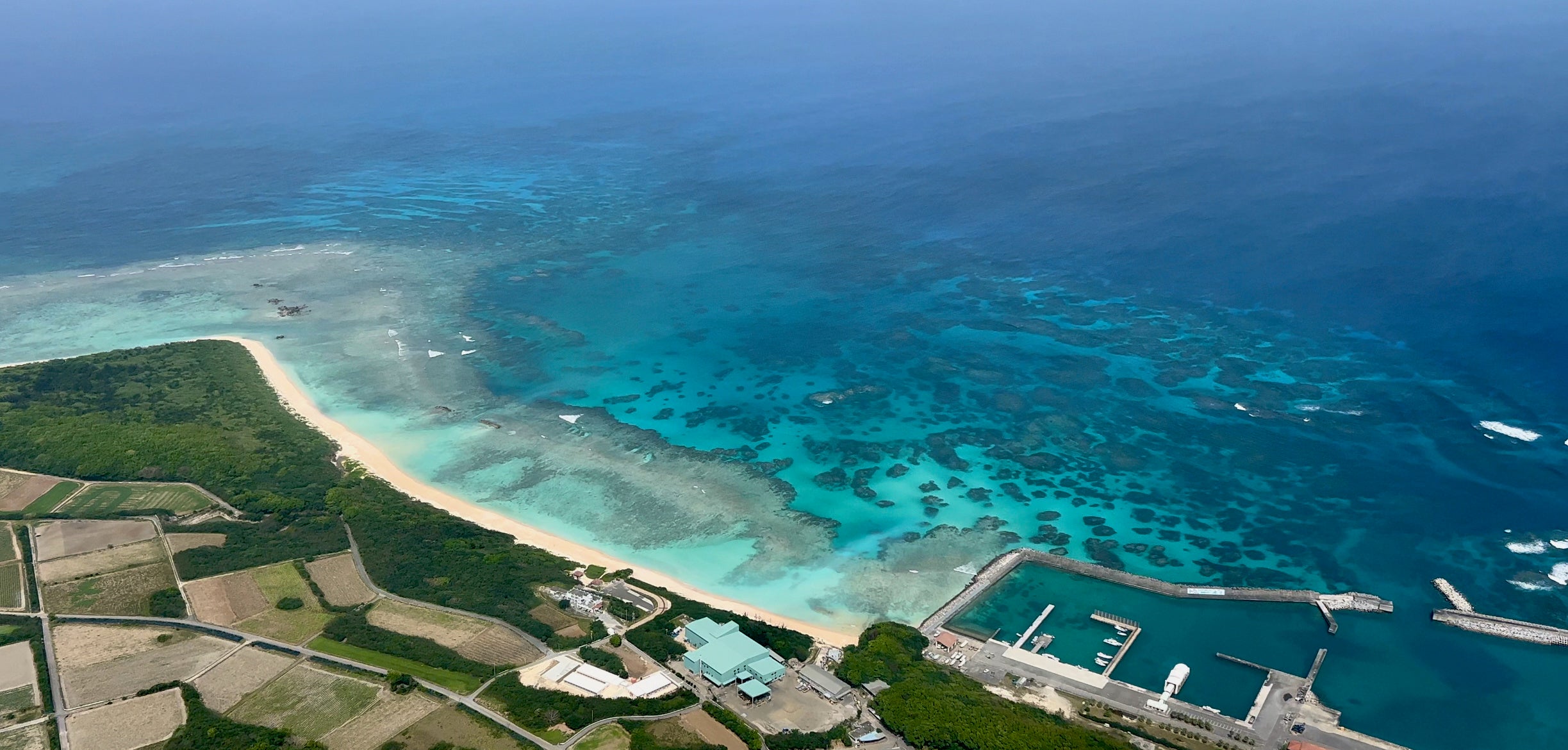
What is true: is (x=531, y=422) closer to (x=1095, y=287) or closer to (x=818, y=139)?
(x=1095, y=287)

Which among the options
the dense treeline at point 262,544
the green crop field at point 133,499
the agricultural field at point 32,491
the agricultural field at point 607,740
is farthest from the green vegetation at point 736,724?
the agricultural field at point 32,491

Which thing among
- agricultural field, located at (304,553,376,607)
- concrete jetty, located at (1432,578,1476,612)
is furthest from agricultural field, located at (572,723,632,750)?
concrete jetty, located at (1432,578,1476,612)

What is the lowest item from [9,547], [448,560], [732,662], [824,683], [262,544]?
[824,683]

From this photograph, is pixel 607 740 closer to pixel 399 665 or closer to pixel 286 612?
pixel 399 665

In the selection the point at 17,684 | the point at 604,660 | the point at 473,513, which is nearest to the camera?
the point at 17,684

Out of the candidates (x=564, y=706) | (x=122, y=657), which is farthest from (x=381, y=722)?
(x=122, y=657)

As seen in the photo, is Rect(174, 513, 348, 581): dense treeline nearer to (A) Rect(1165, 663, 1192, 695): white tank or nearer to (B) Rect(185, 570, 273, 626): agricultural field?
(B) Rect(185, 570, 273, 626): agricultural field

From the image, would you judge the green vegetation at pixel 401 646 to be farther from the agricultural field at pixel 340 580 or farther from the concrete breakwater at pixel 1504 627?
the concrete breakwater at pixel 1504 627

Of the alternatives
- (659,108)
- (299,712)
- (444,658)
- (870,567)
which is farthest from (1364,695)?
(659,108)
